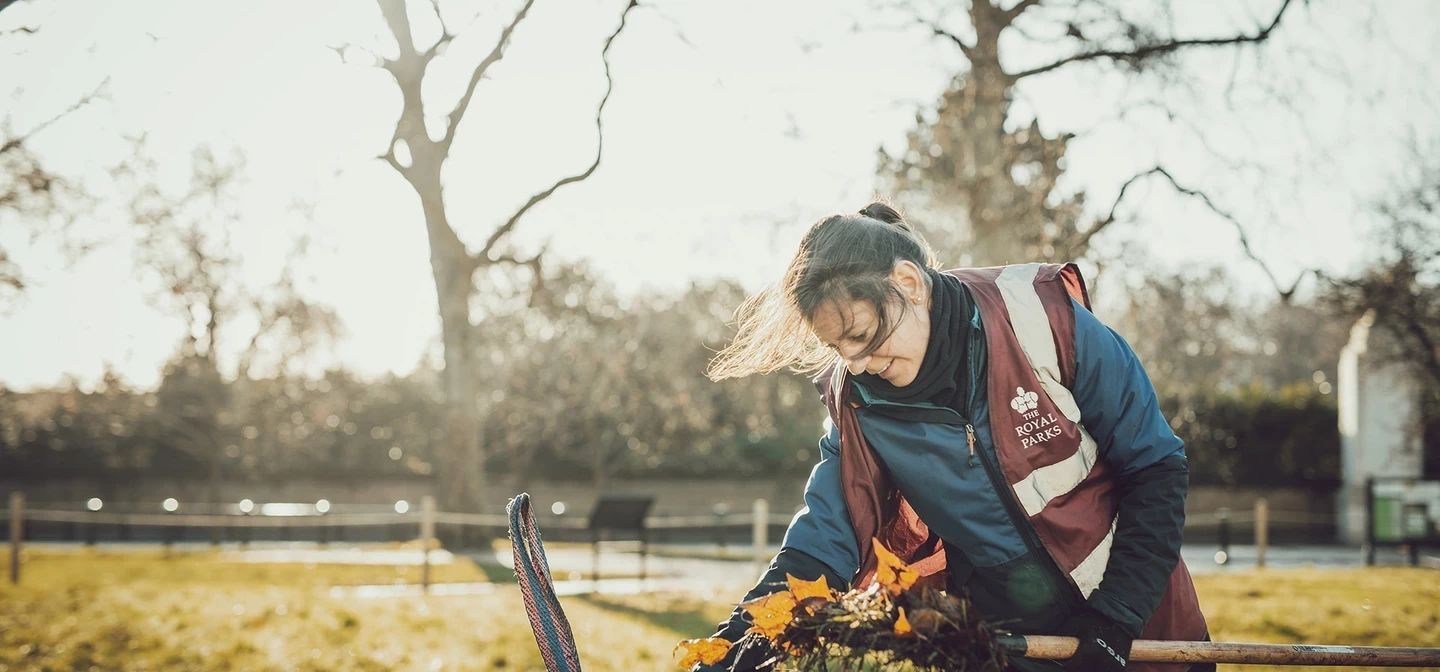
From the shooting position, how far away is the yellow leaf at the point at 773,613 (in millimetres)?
2211

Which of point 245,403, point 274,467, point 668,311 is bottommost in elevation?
point 274,467

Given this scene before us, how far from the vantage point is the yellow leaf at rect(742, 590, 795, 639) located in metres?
2.21

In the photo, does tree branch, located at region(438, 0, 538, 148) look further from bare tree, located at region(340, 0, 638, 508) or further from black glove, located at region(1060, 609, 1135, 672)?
black glove, located at region(1060, 609, 1135, 672)

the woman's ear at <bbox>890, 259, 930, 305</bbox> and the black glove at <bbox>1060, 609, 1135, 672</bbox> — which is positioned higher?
the woman's ear at <bbox>890, 259, 930, 305</bbox>

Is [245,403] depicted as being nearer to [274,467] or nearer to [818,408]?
[274,467]

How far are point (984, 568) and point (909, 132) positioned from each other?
566 inches

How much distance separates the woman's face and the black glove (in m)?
0.66

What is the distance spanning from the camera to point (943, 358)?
257cm

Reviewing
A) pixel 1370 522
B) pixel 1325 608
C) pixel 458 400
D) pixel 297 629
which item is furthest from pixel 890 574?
pixel 1370 522

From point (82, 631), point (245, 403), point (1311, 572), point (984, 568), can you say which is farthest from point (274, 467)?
point (984, 568)

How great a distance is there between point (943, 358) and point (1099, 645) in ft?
2.31

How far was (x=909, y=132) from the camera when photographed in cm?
1638

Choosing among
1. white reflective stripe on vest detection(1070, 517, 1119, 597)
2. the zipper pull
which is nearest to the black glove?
white reflective stripe on vest detection(1070, 517, 1119, 597)

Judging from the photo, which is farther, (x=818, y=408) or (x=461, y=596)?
(x=818, y=408)
